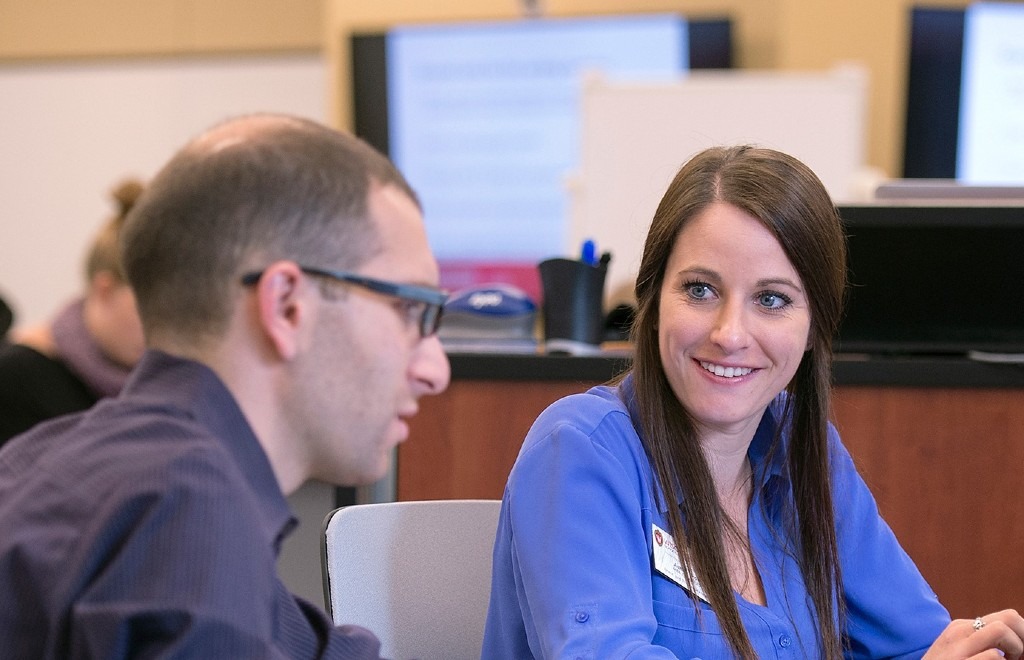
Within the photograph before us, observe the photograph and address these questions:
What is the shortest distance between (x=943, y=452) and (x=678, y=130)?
2056mm

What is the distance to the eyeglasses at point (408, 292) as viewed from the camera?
0.86 m

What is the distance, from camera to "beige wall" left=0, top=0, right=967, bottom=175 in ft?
14.9

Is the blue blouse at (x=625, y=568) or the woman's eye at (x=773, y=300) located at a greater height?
the woman's eye at (x=773, y=300)

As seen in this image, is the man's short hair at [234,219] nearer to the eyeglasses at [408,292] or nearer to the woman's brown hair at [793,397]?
the eyeglasses at [408,292]

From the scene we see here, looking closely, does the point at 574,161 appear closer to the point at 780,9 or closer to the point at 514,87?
the point at 514,87

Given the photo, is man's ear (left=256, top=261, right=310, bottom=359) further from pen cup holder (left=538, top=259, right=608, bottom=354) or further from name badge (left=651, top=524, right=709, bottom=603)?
pen cup holder (left=538, top=259, right=608, bottom=354)

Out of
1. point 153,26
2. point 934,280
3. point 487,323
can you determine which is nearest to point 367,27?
point 153,26

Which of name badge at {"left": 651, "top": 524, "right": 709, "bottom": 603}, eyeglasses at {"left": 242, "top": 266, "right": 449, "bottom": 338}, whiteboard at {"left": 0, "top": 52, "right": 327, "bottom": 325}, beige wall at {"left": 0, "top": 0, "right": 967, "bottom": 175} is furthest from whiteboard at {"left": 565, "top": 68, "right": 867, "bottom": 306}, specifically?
eyeglasses at {"left": 242, "top": 266, "right": 449, "bottom": 338}

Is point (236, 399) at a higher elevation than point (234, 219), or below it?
below

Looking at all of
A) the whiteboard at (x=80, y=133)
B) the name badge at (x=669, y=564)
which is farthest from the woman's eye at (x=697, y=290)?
the whiteboard at (x=80, y=133)

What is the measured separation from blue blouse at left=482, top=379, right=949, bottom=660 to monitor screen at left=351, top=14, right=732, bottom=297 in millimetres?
3652

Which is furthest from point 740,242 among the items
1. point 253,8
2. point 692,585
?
point 253,8

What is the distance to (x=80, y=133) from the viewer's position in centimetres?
646

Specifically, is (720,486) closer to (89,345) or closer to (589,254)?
(589,254)
